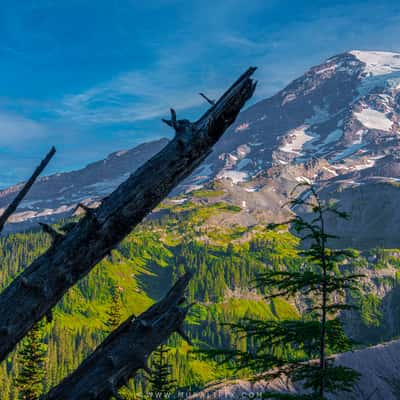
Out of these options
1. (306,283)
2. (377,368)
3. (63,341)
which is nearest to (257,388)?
(377,368)

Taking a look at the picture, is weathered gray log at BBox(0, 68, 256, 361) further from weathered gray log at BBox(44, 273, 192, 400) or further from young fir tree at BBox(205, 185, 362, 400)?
young fir tree at BBox(205, 185, 362, 400)

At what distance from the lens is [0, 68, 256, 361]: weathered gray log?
4.86m

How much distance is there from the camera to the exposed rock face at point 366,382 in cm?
12225

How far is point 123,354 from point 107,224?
2.11 metres

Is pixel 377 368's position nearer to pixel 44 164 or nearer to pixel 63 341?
pixel 63 341

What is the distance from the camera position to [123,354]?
6.00 m

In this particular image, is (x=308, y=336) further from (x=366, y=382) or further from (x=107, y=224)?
(x=366, y=382)

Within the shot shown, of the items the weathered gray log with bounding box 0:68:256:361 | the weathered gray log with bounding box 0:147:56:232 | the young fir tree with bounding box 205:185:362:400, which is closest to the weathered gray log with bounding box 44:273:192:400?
the weathered gray log with bounding box 0:68:256:361

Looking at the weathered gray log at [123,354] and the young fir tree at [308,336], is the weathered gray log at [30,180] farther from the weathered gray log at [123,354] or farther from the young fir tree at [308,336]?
the young fir tree at [308,336]

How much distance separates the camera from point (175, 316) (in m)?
6.38

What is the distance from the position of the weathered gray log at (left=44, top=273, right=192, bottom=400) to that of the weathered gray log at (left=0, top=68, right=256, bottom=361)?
1.30m

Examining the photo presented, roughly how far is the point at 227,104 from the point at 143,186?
1488 mm

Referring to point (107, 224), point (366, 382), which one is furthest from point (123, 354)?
point (366, 382)

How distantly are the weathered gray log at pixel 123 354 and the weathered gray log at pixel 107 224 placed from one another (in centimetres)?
130
